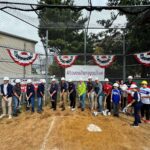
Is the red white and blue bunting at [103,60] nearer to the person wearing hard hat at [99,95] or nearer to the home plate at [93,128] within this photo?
the person wearing hard hat at [99,95]

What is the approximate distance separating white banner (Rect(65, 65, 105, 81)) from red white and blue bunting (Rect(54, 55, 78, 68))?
1.12 ft

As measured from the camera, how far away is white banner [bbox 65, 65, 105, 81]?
67.1ft

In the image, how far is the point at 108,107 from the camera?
1658cm

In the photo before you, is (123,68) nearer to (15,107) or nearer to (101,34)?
(101,34)

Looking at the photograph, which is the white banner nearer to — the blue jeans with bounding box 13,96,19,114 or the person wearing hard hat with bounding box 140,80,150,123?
the blue jeans with bounding box 13,96,19,114

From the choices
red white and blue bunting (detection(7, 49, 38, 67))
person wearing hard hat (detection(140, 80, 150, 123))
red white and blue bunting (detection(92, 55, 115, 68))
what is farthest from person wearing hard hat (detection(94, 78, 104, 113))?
red white and blue bunting (detection(7, 49, 38, 67))

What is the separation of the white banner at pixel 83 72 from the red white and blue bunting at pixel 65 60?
34cm

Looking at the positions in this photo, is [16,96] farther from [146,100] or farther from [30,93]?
[146,100]

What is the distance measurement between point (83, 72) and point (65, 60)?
4.57ft

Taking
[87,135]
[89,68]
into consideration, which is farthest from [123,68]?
[87,135]

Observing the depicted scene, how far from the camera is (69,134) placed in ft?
37.9

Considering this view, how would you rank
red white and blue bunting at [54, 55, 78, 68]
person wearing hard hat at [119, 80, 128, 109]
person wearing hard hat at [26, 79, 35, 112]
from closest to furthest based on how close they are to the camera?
person wearing hard hat at [26, 79, 35, 112]
person wearing hard hat at [119, 80, 128, 109]
red white and blue bunting at [54, 55, 78, 68]

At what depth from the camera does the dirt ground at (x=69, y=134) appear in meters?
10.6

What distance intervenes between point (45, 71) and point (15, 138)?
28.5ft
